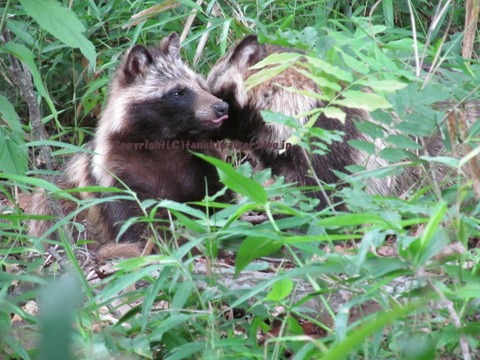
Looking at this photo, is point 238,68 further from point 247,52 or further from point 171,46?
point 171,46

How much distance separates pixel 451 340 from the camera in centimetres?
227

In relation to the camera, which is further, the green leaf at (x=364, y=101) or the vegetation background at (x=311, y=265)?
the green leaf at (x=364, y=101)

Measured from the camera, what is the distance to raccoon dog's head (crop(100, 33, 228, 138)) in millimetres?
4695

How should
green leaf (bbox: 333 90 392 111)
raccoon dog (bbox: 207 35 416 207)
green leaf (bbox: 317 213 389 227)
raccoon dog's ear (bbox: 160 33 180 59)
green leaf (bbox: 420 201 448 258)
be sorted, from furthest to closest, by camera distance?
raccoon dog's ear (bbox: 160 33 180 59) < raccoon dog (bbox: 207 35 416 207) < green leaf (bbox: 333 90 392 111) < green leaf (bbox: 317 213 389 227) < green leaf (bbox: 420 201 448 258)

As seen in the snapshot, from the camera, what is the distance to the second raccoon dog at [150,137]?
4.68 metres

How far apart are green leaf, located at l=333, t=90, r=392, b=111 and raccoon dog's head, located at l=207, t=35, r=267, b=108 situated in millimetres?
1980

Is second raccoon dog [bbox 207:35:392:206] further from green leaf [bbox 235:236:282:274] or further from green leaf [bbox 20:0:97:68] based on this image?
green leaf [bbox 235:236:282:274]

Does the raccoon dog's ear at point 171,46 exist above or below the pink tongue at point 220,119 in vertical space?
above

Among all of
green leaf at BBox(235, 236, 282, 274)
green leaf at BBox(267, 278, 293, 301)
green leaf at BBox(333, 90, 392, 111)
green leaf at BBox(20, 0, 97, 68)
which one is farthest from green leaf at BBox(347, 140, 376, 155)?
green leaf at BBox(20, 0, 97, 68)

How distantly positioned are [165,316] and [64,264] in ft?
2.64

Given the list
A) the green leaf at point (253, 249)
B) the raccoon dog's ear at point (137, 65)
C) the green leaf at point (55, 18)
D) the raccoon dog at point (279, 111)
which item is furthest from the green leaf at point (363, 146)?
the raccoon dog's ear at point (137, 65)

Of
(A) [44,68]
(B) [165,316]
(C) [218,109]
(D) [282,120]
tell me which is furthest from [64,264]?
(A) [44,68]

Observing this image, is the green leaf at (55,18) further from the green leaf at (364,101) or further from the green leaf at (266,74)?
the green leaf at (364,101)

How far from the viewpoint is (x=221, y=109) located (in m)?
4.55
